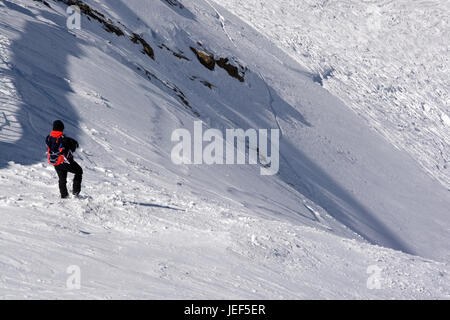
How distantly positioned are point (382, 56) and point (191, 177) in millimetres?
25588

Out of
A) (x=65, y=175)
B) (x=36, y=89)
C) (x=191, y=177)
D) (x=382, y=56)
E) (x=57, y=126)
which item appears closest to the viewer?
(x=57, y=126)

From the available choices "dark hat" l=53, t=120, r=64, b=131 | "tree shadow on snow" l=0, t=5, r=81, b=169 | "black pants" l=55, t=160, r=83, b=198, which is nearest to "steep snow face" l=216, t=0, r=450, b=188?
"tree shadow on snow" l=0, t=5, r=81, b=169

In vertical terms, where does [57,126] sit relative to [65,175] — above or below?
above

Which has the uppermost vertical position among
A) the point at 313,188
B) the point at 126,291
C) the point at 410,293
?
the point at 410,293

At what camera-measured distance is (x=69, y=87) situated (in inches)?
526

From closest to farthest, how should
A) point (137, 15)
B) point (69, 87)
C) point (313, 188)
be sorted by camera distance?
point (69, 87), point (313, 188), point (137, 15)

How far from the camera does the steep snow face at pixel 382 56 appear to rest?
27.5 m

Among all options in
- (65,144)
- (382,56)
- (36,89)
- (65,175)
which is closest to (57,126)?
(65,144)

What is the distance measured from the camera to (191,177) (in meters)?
11.6

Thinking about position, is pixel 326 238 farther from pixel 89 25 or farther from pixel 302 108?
pixel 302 108

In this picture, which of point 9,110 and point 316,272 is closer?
point 316,272

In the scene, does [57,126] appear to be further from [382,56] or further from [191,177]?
[382,56]

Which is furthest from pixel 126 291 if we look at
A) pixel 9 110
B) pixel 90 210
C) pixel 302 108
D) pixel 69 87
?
pixel 302 108

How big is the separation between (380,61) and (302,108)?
1030cm
